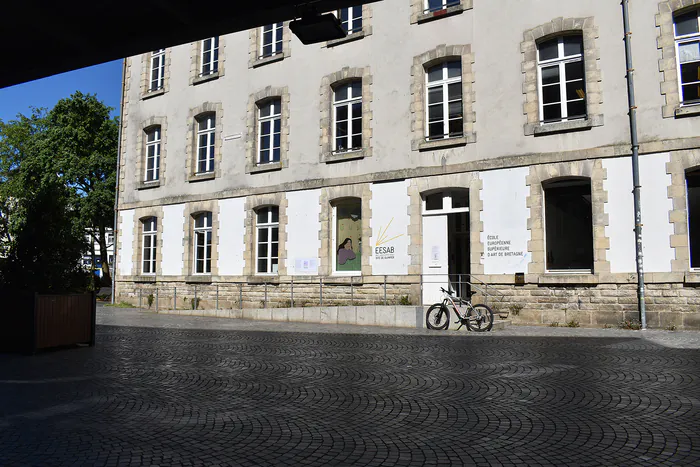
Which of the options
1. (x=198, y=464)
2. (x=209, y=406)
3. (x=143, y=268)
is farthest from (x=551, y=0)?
(x=143, y=268)

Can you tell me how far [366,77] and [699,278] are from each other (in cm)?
1000

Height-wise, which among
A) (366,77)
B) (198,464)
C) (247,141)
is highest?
(366,77)

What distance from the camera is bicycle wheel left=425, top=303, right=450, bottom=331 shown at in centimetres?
1321

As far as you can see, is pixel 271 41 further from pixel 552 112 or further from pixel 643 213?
pixel 643 213

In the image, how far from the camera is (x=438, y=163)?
610 inches

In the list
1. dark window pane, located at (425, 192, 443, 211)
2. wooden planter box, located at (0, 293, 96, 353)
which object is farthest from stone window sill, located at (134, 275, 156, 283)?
wooden planter box, located at (0, 293, 96, 353)

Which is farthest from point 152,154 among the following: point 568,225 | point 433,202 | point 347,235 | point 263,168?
point 568,225

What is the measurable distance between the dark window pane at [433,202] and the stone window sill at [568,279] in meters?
3.55

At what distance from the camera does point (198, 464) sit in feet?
12.6

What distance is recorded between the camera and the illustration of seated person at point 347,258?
1697 cm

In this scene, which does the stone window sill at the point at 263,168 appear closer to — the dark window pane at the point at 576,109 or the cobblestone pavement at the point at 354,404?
the dark window pane at the point at 576,109

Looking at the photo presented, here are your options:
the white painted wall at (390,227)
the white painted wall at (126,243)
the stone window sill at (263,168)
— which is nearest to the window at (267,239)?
the stone window sill at (263,168)

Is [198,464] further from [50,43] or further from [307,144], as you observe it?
[307,144]

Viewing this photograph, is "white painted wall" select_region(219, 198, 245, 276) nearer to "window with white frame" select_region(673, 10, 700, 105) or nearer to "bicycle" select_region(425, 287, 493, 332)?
"bicycle" select_region(425, 287, 493, 332)
